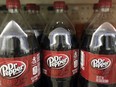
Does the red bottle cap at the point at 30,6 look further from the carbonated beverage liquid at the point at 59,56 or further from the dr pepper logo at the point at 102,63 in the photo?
the dr pepper logo at the point at 102,63

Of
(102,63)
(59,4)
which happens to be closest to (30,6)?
(59,4)

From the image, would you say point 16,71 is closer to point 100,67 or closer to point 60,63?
point 60,63

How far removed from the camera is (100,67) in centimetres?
69

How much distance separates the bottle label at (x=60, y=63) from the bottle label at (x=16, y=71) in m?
0.08

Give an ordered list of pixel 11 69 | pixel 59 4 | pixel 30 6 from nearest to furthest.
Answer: pixel 11 69, pixel 59 4, pixel 30 6

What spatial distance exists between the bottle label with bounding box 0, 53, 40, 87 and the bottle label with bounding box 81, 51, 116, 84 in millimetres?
201

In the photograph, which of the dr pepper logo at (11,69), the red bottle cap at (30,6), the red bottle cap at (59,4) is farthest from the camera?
the red bottle cap at (30,6)

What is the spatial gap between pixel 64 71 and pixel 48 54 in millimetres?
85

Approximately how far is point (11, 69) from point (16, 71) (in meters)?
0.02

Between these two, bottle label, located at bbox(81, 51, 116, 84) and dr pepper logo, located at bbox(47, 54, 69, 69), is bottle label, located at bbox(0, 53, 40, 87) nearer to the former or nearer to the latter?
dr pepper logo, located at bbox(47, 54, 69, 69)

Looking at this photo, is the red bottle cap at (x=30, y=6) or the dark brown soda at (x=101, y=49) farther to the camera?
the red bottle cap at (x=30, y=6)

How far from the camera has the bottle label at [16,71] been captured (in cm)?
64

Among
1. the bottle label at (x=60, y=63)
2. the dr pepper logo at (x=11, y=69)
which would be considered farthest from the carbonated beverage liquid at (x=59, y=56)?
the dr pepper logo at (x=11, y=69)

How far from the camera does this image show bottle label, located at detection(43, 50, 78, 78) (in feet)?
2.35
